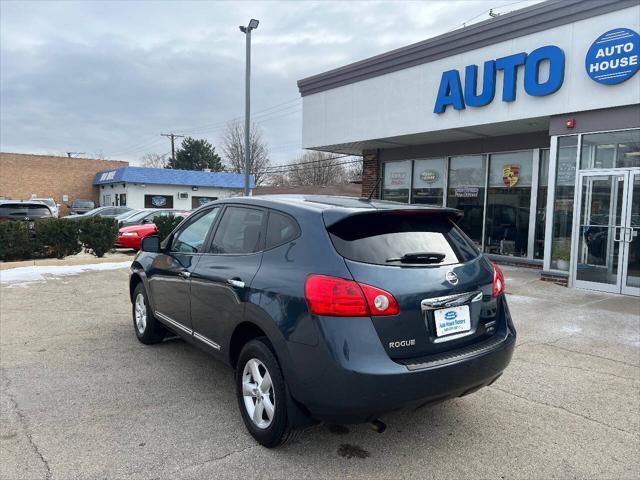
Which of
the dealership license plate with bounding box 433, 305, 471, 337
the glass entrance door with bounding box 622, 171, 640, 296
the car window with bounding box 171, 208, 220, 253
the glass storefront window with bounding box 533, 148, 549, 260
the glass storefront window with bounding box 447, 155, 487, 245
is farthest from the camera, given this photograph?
the glass storefront window with bounding box 447, 155, 487, 245

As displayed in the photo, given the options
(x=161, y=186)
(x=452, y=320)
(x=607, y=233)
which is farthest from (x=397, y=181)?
(x=161, y=186)

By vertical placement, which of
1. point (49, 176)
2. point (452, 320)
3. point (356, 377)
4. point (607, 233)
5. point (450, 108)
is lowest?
point (356, 377)

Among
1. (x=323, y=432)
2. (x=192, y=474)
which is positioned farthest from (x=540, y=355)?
(x=192, y=474)

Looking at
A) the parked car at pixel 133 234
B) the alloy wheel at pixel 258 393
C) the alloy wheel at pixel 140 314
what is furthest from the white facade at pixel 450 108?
the alloy wheel at pixel 258 393

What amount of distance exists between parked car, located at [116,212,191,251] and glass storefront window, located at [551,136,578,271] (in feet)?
35.0

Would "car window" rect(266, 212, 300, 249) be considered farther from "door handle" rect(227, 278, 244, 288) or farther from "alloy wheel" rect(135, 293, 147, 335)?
"alloy wheel" rect(135, 293, 147, 335)

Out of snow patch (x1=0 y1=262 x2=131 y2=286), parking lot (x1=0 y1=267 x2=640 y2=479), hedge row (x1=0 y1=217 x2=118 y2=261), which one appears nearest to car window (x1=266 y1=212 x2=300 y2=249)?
parking lot (x1=0 y1=267 x2=640 y2=479)

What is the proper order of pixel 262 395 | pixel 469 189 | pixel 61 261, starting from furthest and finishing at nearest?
pixel 469 189, pixel 61 261, pixel 262 395

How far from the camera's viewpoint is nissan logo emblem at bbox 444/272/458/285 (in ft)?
10.0

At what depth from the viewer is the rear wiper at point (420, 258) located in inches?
118

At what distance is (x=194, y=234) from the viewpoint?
4.41m

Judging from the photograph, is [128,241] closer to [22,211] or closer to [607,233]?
[22,211]

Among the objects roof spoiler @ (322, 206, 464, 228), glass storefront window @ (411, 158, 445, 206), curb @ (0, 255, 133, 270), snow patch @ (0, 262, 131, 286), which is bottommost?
snow patch @ (0, 262, 131, 286)

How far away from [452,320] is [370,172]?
1240cm
